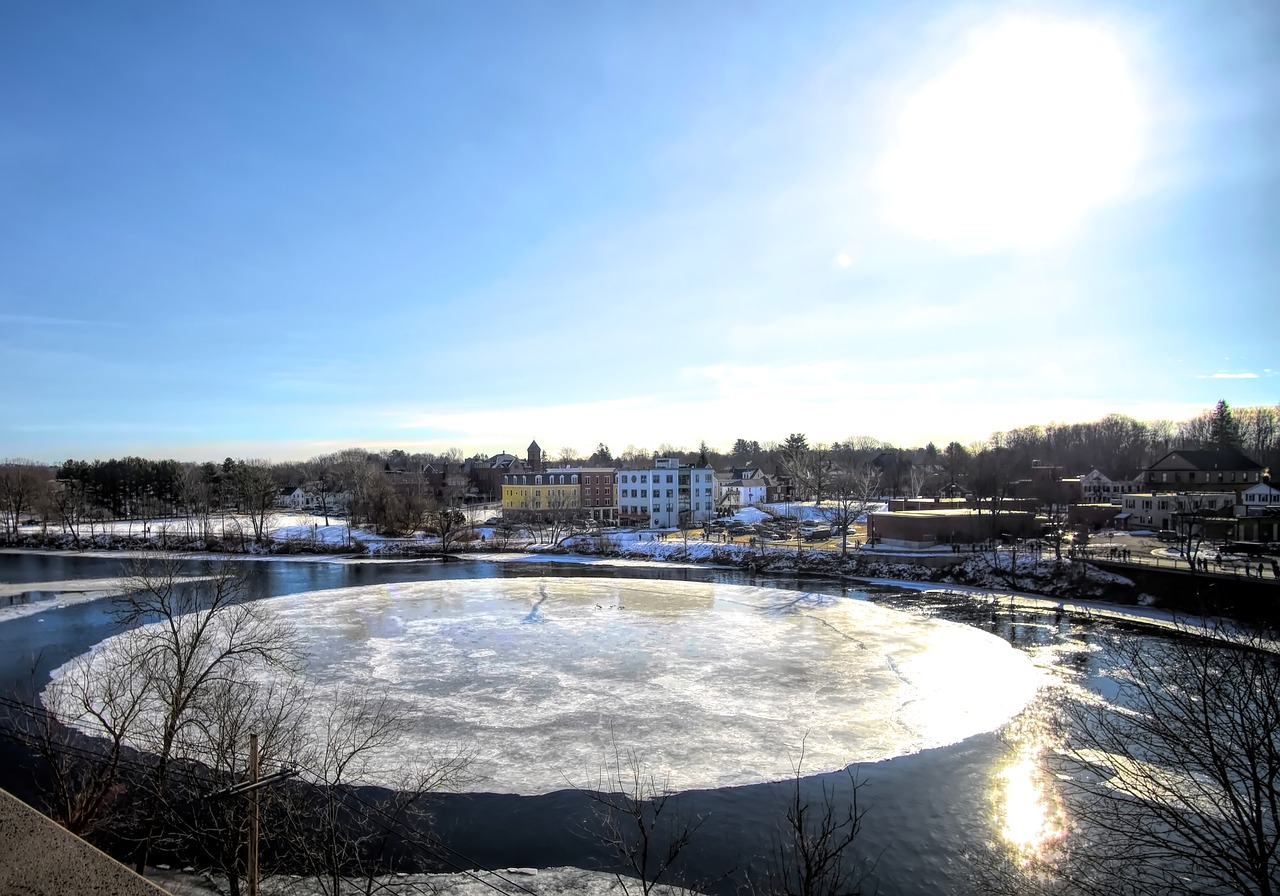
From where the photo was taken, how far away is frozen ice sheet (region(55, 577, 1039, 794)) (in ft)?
50.3

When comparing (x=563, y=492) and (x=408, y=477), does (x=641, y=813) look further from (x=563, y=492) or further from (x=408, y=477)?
(x=408, y=477)

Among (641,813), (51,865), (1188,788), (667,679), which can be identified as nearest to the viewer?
(51,865)

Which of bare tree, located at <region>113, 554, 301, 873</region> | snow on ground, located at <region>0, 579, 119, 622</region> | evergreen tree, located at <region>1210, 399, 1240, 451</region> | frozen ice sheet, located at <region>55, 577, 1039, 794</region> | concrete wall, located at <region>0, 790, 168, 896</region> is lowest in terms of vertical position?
→ frozen ice sheet, located at <region>55, 577, 1039, 794</region>

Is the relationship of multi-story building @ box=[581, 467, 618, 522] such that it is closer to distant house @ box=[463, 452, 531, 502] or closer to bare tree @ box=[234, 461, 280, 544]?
distant house @ box=[463, 452, 531, 502]

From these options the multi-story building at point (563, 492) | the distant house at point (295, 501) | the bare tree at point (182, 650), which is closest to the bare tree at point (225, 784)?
the bare tree at point (182, 650)

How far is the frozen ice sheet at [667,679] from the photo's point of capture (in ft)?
50.3

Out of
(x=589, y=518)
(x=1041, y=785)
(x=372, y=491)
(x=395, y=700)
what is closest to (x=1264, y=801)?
(x=1041, y=785)

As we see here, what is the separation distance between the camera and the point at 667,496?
72.6 meters

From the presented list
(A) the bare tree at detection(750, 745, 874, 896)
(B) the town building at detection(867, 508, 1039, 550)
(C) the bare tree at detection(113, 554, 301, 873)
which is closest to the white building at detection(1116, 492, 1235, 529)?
(B) the town building at detection(867, 508, 1039, 550)

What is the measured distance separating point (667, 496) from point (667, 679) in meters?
52.0

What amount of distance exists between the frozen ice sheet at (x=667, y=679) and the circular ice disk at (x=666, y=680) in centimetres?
6

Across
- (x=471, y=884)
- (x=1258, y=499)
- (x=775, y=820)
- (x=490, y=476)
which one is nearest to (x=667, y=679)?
(x=775, y=820)

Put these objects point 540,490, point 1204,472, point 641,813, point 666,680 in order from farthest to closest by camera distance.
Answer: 1. point 540,490
2. point 1204,472
3. point 666,680
4. point 641,813

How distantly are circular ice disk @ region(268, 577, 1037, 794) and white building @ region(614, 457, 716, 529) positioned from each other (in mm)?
38288
